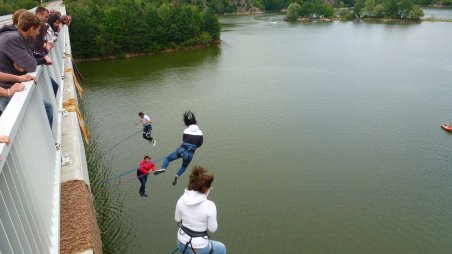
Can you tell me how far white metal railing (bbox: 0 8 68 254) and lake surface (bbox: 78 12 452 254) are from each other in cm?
812

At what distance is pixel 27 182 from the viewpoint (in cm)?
361

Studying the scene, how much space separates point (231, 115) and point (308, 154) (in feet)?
23.4

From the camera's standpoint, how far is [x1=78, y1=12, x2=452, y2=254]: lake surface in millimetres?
13336

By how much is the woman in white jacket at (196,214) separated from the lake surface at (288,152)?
813 cm

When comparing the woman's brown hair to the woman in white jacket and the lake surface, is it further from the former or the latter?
the lake surface

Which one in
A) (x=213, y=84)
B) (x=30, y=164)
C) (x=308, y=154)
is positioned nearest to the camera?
(x=30, y=164)

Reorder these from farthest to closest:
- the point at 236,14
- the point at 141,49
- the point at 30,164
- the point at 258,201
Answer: the point at 236,14
the point at 141,49
the point at 258,201
the point at 30,164

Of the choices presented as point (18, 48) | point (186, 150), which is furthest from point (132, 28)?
point (18, 48)

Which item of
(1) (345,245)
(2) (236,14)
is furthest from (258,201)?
(2) (236,14)

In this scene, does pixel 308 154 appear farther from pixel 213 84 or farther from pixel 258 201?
pixel 213 84

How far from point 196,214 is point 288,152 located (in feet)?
52.0

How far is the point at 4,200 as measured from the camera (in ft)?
9.23

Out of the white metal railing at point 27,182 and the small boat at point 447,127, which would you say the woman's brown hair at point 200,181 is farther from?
the small boat at point 447,127

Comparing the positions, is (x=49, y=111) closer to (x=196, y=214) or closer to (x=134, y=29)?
(x=196, y=214)
